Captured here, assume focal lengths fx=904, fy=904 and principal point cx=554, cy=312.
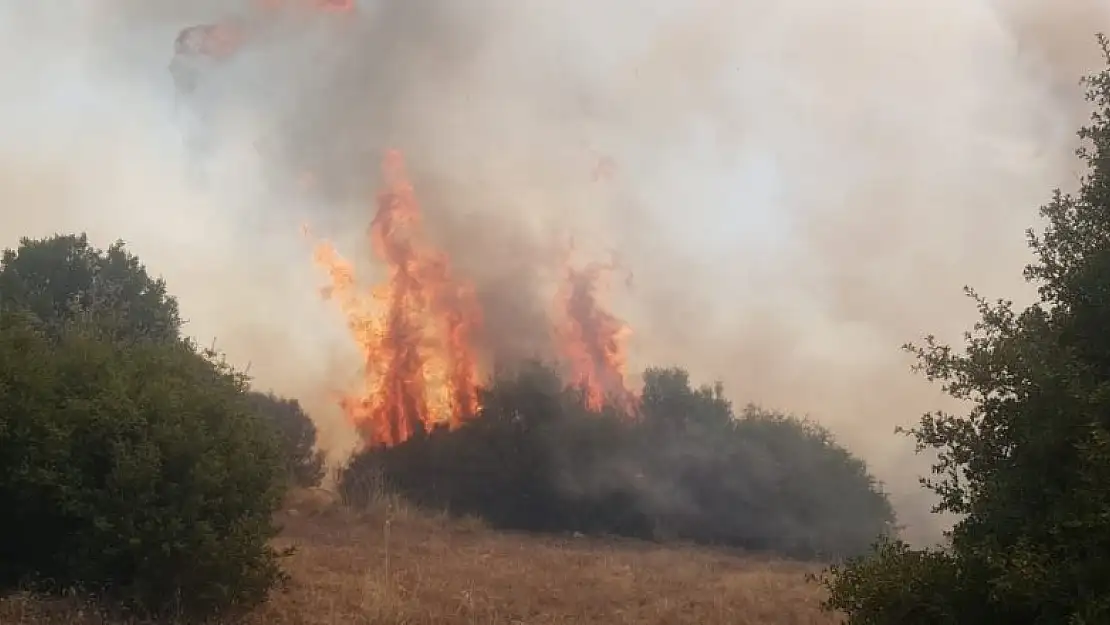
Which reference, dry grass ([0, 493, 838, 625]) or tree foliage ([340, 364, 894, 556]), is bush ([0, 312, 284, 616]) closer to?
dry grass ([0, 493, 838, 625])

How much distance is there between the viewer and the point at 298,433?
4209cm

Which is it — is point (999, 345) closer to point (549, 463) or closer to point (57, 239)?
point (549, 463)

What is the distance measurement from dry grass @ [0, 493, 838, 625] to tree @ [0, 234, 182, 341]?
39.2ft

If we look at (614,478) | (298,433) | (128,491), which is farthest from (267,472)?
(298,433)

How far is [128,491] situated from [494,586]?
311 inches

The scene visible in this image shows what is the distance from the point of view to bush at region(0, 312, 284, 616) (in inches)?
506

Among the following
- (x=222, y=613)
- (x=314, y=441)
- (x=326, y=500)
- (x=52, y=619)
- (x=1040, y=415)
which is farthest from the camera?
(x=314, y=441)

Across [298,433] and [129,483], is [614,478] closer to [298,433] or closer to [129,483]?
[298,433]

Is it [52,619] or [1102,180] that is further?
[52,619]

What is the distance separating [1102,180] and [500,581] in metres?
13.9

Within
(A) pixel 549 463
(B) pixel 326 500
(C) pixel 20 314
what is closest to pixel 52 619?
(C) pixel 20 314

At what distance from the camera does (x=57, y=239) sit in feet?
122

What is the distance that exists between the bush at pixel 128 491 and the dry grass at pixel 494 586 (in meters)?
0.85

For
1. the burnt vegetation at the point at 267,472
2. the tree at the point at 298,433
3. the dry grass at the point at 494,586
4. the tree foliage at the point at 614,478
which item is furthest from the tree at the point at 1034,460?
the tree at the point at 298,433
